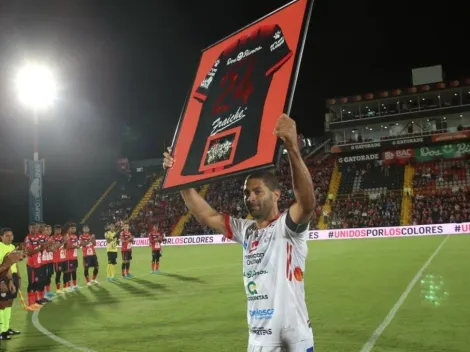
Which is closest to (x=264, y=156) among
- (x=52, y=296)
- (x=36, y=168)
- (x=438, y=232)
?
(x=52, y=296)

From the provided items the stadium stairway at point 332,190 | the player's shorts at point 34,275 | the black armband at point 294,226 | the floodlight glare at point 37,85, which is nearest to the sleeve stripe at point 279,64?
the black armband at point 294,226

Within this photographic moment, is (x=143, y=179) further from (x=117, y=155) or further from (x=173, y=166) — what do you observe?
(x=173, y=166)

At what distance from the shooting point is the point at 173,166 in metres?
3.88

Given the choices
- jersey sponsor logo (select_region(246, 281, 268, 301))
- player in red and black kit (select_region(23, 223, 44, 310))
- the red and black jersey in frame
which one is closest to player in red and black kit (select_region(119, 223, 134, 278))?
player in red and black kit (select_region(23, 223, 44, 310))

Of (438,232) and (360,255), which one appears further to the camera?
(438,232)

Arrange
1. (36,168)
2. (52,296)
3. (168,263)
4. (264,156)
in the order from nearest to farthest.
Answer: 1. (264,156)
2. (52,296)
3. (36,168)
4. (168,263)

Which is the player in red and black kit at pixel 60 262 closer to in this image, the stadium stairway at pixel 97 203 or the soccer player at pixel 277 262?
the soccer player at pixel 277 262

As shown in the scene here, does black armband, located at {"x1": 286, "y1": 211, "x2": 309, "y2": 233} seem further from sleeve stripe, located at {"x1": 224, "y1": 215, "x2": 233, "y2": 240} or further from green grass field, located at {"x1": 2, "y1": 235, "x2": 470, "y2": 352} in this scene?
green grass field, located at {"x1": 2, "y1": 235, "x2": 470, "y2": 352}

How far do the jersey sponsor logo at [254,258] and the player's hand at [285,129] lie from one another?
3.15 feet

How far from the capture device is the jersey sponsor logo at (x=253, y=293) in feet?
11.0

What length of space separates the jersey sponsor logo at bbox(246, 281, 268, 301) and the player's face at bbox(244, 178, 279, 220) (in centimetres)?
51

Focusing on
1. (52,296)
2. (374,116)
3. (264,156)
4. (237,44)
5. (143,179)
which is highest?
(374,116)

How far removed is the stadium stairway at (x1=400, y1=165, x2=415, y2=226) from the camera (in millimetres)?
38353

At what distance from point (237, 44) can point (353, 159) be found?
156 ft
